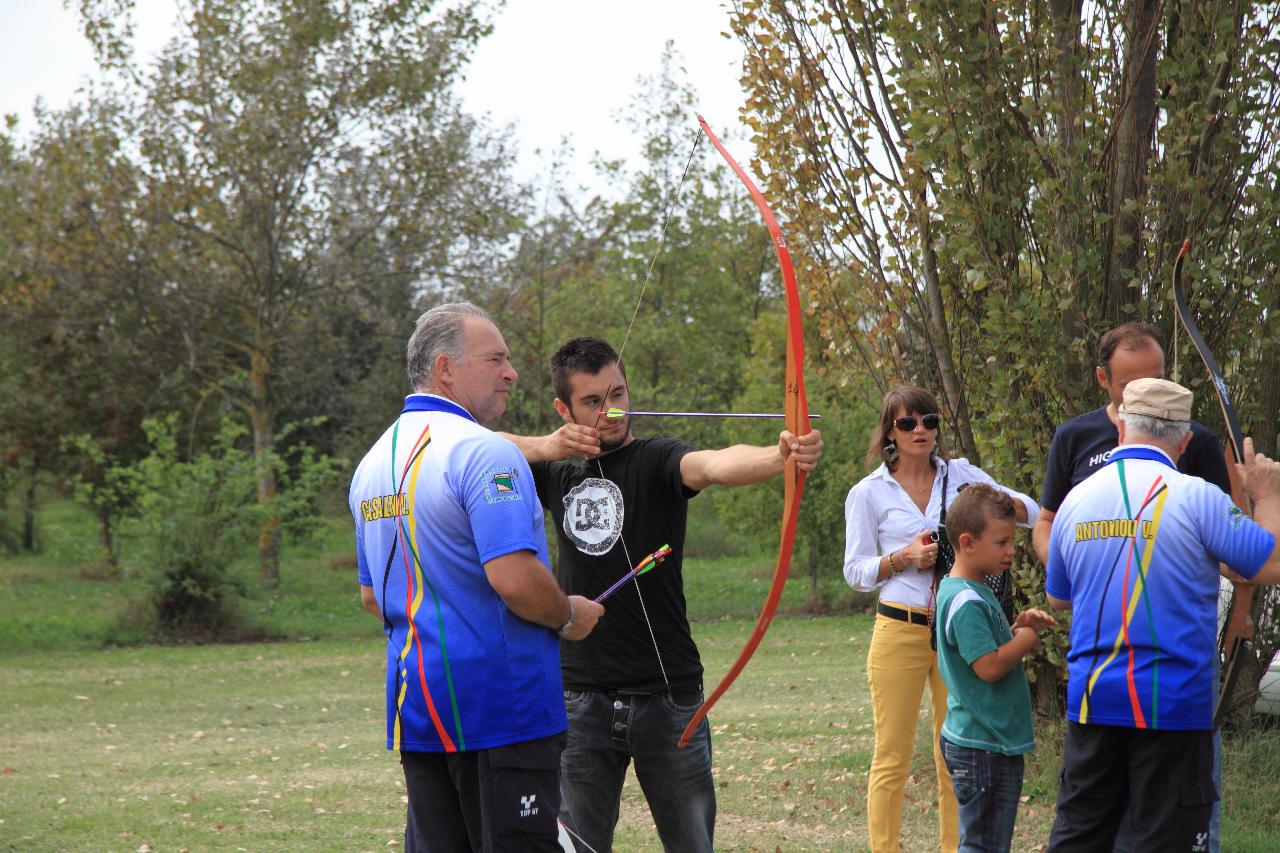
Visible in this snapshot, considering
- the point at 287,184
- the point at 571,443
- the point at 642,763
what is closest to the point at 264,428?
the point at 287,184

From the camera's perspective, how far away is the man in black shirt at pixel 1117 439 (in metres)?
3.85

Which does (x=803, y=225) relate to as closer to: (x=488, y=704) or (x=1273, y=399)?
(x=1273, y=399)

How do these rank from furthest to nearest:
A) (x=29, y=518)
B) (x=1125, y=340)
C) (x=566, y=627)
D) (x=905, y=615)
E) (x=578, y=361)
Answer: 1. (x=29, y=518)
2. (x=905, y=615)
3. (x=1125, y=340)
4. (x=578, y=361)
5. (x=566, y=627)

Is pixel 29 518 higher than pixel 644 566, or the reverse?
pixel 644 566

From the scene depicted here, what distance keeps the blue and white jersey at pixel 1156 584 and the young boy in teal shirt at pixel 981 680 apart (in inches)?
16.8

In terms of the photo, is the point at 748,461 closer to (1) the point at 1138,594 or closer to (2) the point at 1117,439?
(1) the point at 1138,594

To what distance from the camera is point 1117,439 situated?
3.96 meters

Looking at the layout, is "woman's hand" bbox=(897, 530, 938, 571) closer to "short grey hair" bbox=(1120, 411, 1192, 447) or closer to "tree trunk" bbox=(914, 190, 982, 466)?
"short grey hair" bbox=(1120, 411, 1192, 447)

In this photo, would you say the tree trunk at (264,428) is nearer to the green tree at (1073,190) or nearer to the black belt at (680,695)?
the green tree at (1073,190)

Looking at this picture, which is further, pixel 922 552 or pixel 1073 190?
pixel 1073 190

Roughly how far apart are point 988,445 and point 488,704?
407cm

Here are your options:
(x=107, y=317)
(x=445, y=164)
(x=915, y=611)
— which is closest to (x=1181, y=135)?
(x=915, y=611)

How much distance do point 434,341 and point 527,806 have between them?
1120mm

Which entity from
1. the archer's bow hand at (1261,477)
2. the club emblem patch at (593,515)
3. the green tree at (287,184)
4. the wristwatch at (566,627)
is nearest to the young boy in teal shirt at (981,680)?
the archer's bow hand at (1261,477)
